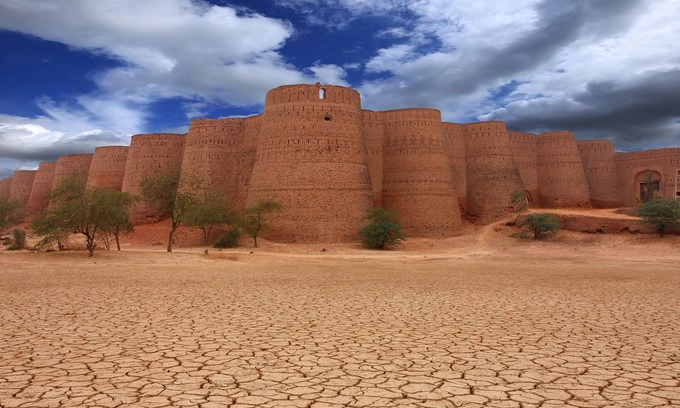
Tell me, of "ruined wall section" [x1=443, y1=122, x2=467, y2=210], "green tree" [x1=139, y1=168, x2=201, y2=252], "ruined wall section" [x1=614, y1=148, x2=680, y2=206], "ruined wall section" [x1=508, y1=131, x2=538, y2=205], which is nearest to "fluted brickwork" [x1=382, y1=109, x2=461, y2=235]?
"ruined wall section" [x1=443, y1=122, x2=467, y2=210]

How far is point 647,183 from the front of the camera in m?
34.1

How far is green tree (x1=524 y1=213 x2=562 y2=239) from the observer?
23609 mm

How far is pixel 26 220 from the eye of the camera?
46.2m

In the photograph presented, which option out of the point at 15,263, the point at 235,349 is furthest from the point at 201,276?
the point at 235,349

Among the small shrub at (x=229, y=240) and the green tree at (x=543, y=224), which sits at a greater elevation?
the green tree at (x=543, y=224)

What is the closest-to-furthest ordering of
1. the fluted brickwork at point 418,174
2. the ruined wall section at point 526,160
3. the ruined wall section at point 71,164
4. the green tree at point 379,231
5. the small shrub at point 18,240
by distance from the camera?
1. the small shrub at point 18,240
2. the green tree at point 379,231
3. the fluted brickwork at point 418,174
4. the ruined wall section at point 526,160
5. the ruined wall section at point 71,164

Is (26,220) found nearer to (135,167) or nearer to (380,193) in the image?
(135,167)

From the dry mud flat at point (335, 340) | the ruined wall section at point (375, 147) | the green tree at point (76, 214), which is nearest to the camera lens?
the dry mud flat at point (335, 340)

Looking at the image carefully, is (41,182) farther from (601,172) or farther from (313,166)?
(601,172)

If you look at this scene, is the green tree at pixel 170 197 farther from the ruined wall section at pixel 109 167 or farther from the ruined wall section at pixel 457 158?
the ruined wall section at pixel 457 158

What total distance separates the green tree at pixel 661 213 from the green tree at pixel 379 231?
36.7 ft

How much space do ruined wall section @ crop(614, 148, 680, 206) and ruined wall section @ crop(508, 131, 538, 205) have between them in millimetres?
6283

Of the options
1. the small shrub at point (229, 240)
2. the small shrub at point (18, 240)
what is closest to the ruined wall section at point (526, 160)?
the small shrub at point (229, 240)

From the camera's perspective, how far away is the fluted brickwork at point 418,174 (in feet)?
91.0
